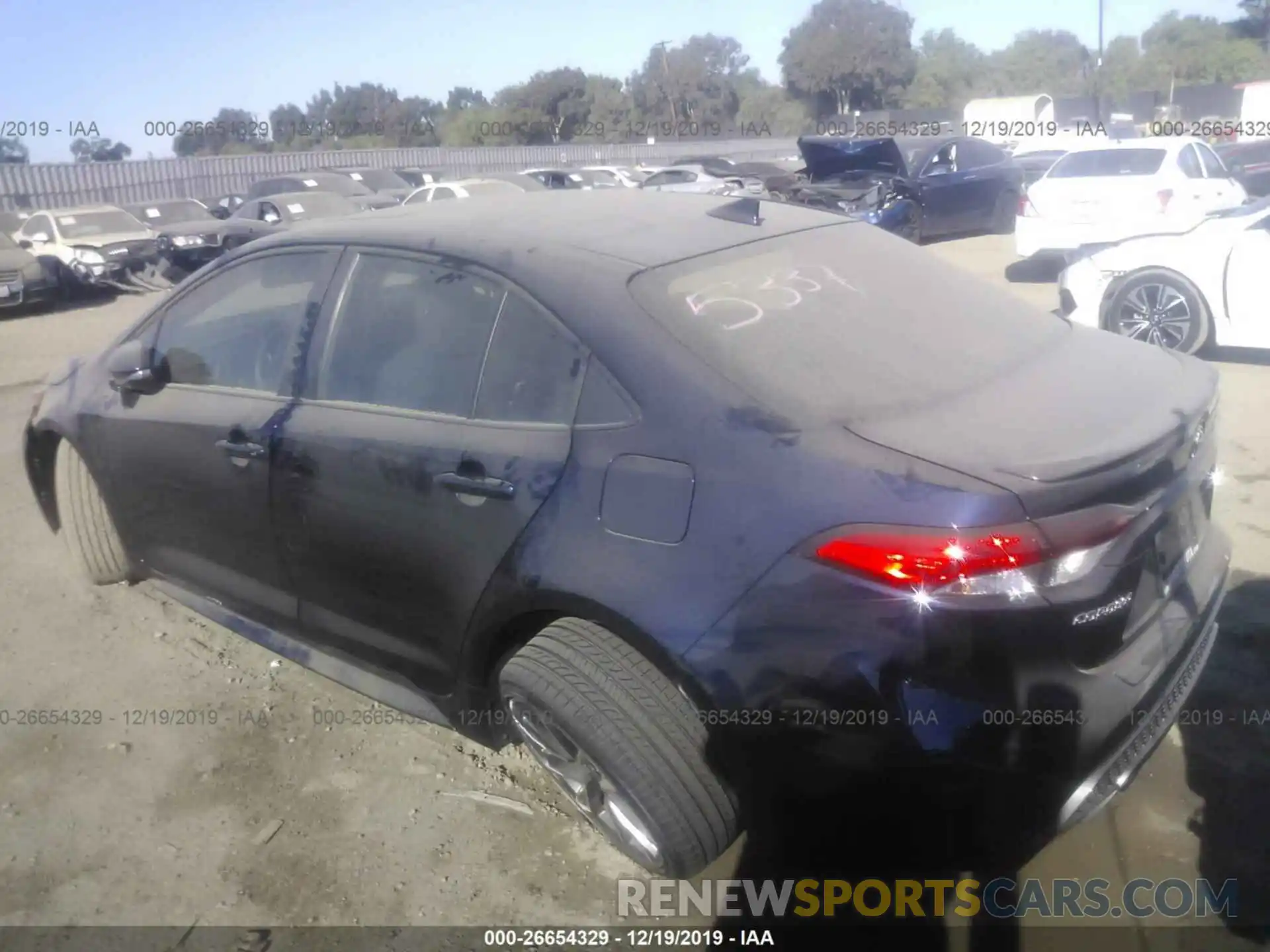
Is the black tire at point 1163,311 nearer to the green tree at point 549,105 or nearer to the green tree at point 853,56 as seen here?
the green tree at point 549,105

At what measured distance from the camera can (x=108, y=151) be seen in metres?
40.6

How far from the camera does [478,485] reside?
2705 mm

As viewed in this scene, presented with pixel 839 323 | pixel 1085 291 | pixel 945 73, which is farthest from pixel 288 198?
pixel 945 73

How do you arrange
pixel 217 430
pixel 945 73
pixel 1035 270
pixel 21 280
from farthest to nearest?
pixel 945 73 → pixel 21 280 → pixel 1035 270 → pixel 217 430

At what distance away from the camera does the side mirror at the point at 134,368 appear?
12.1 feet

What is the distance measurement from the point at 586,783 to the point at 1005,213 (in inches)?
647

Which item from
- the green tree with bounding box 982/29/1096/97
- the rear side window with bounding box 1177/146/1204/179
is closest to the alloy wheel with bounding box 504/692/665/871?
the rear side window with bounding box 1177/146/1204/179

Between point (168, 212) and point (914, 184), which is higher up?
point (168, 212)

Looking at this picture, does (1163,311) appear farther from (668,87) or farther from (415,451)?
(668,87)

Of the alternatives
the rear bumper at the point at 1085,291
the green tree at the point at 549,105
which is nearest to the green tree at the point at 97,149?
the green tree at the point at 549,105

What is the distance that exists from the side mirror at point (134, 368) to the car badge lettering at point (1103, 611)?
10.1 feet

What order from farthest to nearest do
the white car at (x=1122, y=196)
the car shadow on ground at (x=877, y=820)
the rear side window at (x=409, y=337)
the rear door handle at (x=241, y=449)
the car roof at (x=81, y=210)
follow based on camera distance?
the car roof at (x=81, y=210)
the white car at (x=1122, y=196)
the rear door handle at (x=241, y=449)
the rear side window at (x=409, y=337)
the car shadow on ground at (x=877, y=820)

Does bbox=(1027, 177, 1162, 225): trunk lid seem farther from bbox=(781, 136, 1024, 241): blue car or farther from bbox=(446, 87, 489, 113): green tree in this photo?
bbox=(446, 87, 489, 113): green tree

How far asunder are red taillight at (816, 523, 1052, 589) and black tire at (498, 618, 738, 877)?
0.62 meters
